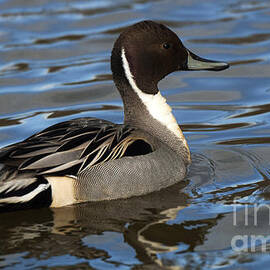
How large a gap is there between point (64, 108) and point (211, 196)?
327cm

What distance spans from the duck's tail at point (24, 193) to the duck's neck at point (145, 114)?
1246 millimetres

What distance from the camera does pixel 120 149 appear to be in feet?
20.7

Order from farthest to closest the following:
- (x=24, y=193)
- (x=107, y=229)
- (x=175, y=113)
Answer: (x=175, y=113) → (x=24, y=193) → (x=107, y=229)

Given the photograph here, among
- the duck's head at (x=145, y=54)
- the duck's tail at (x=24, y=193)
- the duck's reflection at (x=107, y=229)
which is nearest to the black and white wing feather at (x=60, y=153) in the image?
the duck's tail at (x=24, y=193)

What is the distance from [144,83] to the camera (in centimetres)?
691

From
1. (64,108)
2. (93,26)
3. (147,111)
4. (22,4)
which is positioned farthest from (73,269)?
(22,4)

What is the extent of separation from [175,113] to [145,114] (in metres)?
1.94

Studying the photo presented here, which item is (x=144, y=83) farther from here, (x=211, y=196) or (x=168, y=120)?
(x=211, y=196)

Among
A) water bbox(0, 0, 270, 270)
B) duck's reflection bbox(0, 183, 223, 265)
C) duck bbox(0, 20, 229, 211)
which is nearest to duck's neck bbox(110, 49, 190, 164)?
duck bbox(0, 20, 229, 211)

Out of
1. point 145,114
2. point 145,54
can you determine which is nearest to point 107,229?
point 145,114

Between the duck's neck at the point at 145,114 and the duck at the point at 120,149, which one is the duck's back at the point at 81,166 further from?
the duck's neck at the point at 145,114

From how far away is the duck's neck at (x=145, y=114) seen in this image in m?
6.90

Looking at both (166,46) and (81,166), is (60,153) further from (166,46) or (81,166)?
(166,46)

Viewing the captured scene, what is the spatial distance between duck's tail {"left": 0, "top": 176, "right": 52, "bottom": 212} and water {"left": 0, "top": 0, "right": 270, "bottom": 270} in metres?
0.15
